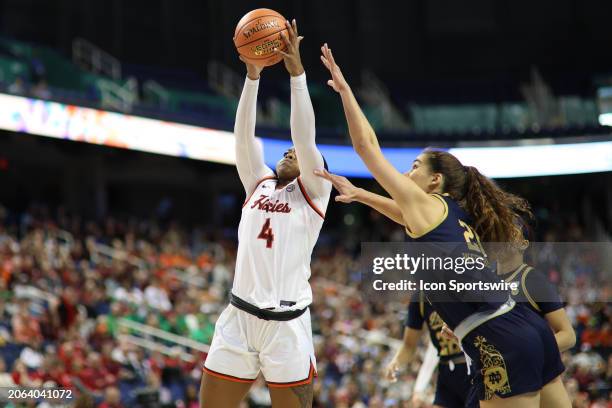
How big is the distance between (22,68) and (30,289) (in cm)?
818

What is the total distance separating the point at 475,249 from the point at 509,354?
0.54 metres

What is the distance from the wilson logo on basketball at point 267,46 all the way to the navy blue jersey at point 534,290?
6.06 ft

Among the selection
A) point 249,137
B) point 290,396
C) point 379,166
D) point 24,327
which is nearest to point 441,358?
point 290,396

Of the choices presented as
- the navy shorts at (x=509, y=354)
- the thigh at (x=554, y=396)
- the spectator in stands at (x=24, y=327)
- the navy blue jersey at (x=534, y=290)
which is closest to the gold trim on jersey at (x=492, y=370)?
the navy shorts at (x=509, y=354)

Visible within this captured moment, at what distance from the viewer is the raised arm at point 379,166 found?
402 cm

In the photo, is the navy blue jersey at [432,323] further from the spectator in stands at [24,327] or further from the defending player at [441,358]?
the spectator in stands at [24,327]

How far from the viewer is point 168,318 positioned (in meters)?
14.7

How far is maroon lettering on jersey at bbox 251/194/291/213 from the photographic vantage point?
4855 millimetres

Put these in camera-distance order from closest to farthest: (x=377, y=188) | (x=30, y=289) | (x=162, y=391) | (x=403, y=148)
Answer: (x=162, y=391)
(x=30, y=289)
(x=403, y=148)
(x=377, y=188)

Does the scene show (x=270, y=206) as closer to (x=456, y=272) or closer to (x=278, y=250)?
(x=278, y=250)

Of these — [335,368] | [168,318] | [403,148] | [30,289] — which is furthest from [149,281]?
[403,148]

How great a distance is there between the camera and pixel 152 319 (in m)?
14.3

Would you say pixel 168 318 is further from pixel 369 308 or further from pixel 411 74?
pixel 411 74

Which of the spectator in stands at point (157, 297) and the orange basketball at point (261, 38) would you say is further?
the spectator in stands at point (157, 297)
